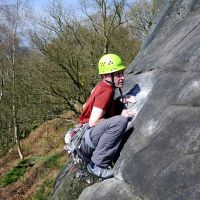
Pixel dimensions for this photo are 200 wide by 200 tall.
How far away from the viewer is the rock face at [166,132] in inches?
163

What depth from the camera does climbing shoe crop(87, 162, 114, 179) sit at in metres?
5.46

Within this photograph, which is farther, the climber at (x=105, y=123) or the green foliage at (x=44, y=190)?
the green foliage at (x=44, y=190)

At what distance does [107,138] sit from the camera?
215 inches

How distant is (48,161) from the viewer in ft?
74.1

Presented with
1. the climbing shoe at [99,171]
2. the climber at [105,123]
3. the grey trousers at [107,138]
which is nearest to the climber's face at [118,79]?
the climber at [105,123]

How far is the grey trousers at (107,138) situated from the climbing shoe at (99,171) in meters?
0.08

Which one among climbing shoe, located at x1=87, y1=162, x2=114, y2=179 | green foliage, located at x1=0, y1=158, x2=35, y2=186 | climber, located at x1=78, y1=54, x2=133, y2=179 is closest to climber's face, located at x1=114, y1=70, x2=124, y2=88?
climber, located at x1=78, y1=54, x2=133, y2=179

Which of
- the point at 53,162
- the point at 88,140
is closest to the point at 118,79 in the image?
the point at 88,140

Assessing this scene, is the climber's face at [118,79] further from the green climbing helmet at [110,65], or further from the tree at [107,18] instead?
the tree at [107,18]

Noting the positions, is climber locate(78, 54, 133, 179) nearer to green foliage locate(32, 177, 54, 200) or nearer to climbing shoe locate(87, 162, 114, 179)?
climbing shoe locate(87, 162, 114, 179)

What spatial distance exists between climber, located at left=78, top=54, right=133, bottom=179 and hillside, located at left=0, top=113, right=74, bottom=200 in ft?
40.5

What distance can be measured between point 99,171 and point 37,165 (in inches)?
749

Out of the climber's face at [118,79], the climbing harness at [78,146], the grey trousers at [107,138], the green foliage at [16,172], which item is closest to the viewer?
the grey trousers at [107,138]

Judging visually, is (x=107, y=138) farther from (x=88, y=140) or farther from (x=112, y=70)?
(x=112, y=70)
